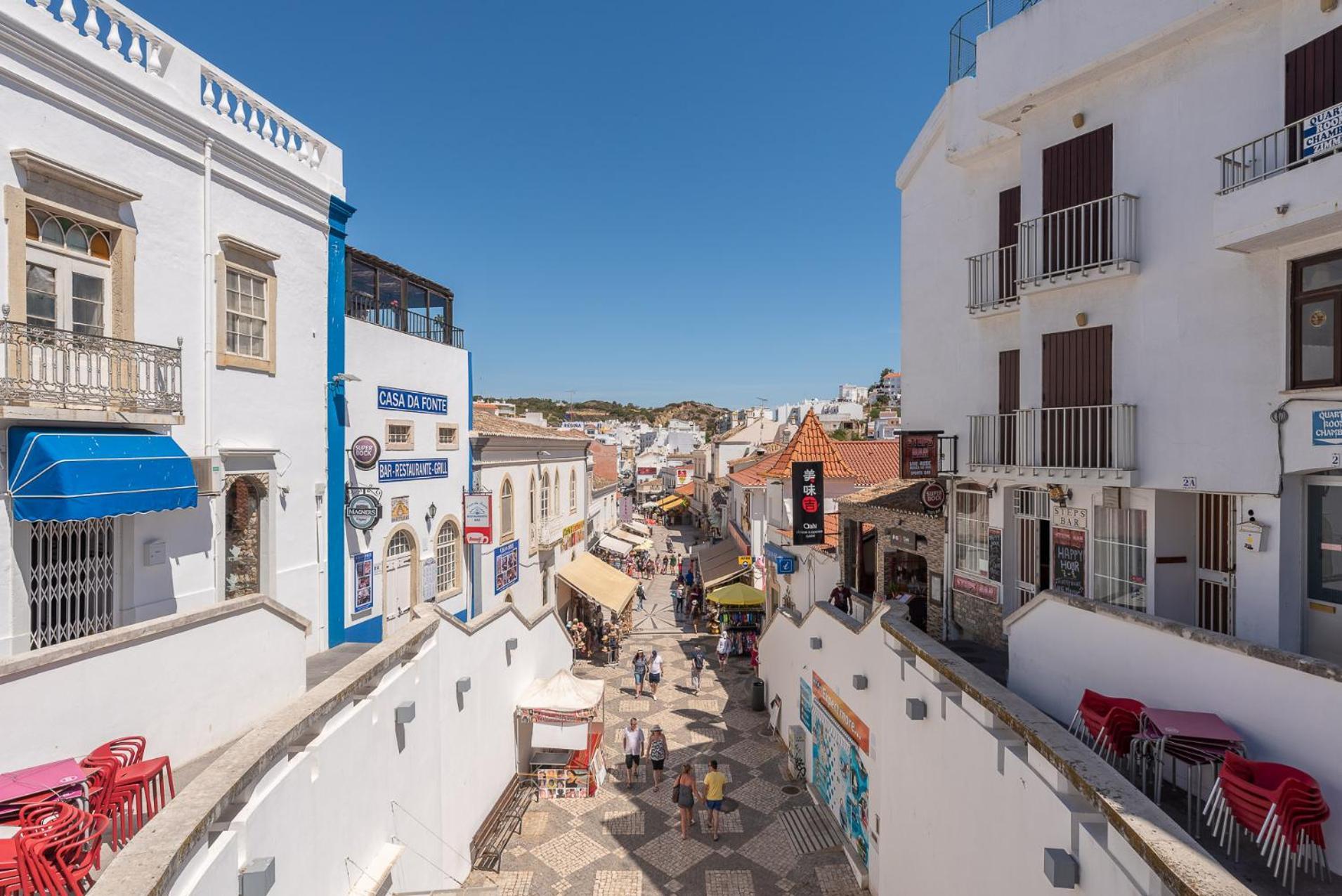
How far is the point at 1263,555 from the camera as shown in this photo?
821 cm

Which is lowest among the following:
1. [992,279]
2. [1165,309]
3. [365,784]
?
[365,784]

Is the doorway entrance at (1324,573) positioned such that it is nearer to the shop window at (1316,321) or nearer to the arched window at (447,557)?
the shop window at (1316,321)

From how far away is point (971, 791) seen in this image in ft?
→ 25.4

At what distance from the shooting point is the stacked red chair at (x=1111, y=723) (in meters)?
6.77

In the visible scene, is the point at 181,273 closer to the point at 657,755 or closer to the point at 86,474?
the point at 86,474

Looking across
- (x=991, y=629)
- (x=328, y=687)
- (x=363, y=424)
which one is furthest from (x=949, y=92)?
(x=328, y=687)

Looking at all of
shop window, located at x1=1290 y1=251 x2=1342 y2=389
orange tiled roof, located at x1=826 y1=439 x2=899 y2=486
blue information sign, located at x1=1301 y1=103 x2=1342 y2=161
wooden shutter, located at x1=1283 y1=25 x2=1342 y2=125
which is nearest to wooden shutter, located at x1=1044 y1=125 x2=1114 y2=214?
wooden shutter, located at x1=1283 y1=25 x2=1342 y2=125

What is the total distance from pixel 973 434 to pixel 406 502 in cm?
1231

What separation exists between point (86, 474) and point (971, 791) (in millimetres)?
10675

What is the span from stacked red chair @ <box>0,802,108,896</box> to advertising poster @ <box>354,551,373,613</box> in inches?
344

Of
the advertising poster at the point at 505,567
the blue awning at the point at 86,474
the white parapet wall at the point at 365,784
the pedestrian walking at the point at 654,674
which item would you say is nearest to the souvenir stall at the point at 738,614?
the pedestrian walking at the point at 654,674

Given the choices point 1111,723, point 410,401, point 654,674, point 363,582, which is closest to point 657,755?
point 654,674

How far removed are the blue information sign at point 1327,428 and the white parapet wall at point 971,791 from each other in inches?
182

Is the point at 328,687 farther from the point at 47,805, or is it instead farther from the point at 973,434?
the point at 973,434
